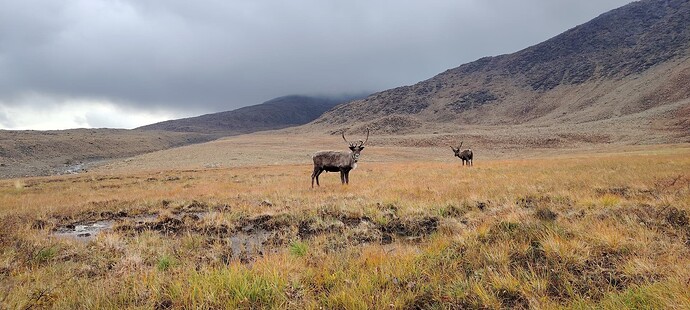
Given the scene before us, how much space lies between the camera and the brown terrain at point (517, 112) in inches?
2394

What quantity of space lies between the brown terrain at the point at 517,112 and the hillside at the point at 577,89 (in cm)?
49

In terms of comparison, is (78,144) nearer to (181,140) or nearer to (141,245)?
(181,140)

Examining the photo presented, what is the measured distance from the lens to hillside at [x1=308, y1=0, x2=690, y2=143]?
84.4 m

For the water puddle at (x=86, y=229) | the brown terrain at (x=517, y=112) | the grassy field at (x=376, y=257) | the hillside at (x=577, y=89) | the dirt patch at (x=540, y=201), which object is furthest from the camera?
the hillside at (x=577, y=89)

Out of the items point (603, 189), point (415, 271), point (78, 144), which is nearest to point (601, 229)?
point (415, 271)

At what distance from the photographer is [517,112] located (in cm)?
13175

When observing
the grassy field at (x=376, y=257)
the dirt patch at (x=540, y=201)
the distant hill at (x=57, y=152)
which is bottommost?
the dirt patch at (x=540, y=201)

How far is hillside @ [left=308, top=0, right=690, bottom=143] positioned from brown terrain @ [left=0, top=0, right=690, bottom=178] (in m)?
0.49

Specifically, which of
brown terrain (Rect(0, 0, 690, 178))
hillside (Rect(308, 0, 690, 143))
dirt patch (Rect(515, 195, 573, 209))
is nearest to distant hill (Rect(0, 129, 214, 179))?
brown terrain (Rect(0, 0, 690, 178))

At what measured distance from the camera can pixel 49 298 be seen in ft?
14.1

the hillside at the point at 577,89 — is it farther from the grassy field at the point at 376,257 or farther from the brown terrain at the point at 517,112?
the grassy field at the point at 376,257

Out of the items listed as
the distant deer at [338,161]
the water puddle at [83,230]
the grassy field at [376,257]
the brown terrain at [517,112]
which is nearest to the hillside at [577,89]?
the brown terrain at [517,112]

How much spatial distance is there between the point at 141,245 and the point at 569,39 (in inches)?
8049

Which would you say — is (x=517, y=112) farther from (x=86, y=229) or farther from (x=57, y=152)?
(x=86, y=229)
